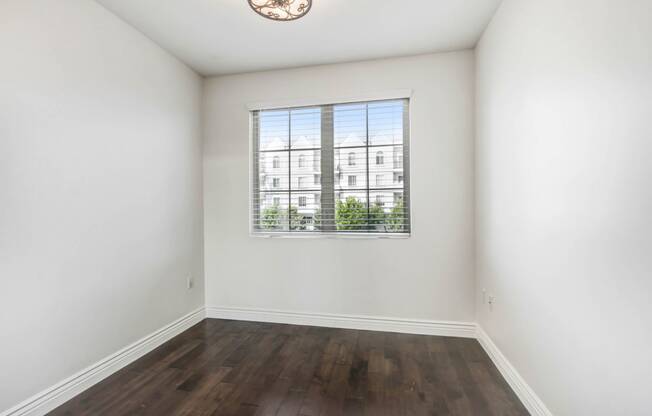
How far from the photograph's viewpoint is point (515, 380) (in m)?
1.96

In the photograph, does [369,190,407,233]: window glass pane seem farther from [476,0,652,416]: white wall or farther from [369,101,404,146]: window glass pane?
[476,0,652,416]: white wall

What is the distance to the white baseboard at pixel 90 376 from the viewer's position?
1.72 metres

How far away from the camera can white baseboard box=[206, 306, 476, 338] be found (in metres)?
2.83

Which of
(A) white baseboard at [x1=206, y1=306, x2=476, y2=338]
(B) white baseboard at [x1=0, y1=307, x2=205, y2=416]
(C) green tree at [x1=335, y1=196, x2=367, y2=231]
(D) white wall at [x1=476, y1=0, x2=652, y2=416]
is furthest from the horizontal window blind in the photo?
(B) white baseboard at [x1=0, y1=307, x2=205, y2=416]

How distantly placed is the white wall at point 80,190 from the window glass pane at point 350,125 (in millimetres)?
1563

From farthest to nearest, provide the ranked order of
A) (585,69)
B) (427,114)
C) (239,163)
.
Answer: (239,163)
(427,114)
(585,69)

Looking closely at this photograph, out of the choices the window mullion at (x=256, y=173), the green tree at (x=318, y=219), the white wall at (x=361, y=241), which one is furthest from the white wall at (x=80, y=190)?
the green tree at (x=318, y=219)

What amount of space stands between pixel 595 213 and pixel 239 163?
9.57ft

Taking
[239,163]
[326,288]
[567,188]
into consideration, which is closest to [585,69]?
[567,188]

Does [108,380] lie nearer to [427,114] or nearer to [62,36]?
[62,36]

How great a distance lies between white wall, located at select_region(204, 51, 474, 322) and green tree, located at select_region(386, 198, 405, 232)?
142mm

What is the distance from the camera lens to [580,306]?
1.34m

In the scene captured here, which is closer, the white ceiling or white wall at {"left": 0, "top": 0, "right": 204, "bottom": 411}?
white wall at {"left": 0, "top": 0, "right": 204, "bottom": 411}

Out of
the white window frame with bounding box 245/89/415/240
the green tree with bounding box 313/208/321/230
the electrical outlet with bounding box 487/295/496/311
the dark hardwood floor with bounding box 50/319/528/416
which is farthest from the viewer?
the green tree with bounding box 313/208/321/230
